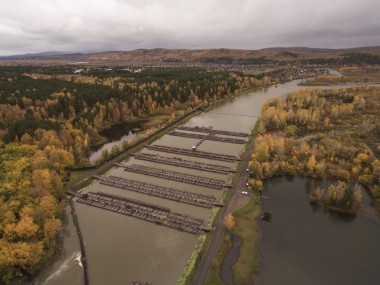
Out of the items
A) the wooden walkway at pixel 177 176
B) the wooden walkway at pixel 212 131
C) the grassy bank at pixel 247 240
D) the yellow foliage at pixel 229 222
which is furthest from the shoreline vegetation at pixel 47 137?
the grassy bank at pixel 247 240

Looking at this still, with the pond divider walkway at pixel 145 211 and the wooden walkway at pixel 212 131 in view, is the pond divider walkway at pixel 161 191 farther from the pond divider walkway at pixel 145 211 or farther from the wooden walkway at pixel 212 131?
the wooden walkway at pixel 212 131

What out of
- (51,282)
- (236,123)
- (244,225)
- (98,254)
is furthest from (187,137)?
(51,282)

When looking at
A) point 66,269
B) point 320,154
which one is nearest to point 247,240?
point 66,269

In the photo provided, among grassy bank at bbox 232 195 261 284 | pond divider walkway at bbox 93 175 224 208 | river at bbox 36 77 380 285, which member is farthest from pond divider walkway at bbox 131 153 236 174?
grassy bank at bbox 232 195 261 284

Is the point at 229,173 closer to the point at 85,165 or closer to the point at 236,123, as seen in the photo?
the point at 85,165

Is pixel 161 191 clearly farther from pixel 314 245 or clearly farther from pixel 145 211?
pixel 314 245
